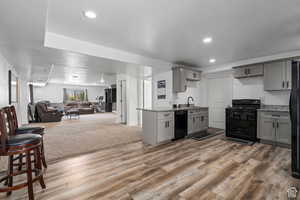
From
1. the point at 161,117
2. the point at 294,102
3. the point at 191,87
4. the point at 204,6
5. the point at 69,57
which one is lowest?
the point at 161,117

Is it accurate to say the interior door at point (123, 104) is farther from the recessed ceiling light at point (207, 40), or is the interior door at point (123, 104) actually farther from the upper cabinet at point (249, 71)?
the upper cabinet at point (249, 71)

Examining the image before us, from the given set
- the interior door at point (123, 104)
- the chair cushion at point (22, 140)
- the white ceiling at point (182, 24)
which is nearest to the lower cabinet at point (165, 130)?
the white ceiling at point (182, 24)

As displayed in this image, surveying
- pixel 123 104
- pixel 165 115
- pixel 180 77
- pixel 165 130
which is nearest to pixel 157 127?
pixel 165 130

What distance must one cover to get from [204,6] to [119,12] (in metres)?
1.22

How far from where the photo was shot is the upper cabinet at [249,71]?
13.0 feet

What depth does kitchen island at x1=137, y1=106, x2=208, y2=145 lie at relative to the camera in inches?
139

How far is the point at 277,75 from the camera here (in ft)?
12.0

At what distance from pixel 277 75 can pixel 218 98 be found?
6.64ft

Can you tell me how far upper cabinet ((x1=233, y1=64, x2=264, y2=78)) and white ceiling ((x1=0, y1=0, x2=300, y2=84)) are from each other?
0.53 metres

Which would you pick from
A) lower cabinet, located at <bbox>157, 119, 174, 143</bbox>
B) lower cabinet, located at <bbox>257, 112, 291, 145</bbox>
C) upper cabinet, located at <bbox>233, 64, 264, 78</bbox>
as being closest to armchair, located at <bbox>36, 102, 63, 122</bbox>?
lower cabinet, located at <bbox>157, 119, 174, 143</bbox>

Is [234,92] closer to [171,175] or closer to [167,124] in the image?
[167,124]

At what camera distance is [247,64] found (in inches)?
169

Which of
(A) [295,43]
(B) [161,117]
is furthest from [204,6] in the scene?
(A) [295,43]

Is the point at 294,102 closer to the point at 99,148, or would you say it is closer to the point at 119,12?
the point at 119,12
